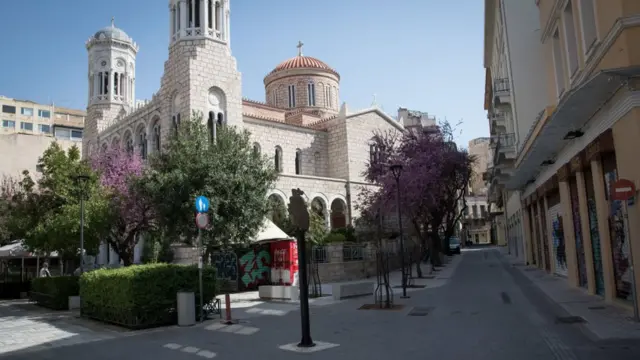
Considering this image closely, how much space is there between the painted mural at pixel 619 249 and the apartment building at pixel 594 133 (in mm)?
21

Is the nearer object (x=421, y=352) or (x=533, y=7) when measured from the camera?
(x=421, y=352)

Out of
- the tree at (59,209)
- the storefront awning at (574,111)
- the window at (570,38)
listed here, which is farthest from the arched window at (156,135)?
the window at (570,38)

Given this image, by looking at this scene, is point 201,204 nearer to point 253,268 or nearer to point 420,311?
point 420,311

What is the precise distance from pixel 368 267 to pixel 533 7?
15149 mm

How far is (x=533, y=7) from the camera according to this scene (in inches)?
908

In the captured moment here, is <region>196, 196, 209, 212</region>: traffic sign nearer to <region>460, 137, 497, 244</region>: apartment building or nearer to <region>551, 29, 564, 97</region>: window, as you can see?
<region>551, 29, 564, 97</region>: window

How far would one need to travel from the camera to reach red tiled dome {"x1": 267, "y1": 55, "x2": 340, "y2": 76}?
48531mm

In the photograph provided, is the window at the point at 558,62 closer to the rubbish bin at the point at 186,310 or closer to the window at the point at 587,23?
the window at the point at 587,23

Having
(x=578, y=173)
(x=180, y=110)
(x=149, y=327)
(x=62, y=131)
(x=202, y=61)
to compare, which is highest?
(x=62, y=131)

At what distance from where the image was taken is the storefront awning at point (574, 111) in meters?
8.73

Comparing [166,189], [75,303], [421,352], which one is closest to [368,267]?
[166,189]

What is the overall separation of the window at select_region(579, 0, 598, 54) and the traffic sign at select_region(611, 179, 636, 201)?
3.67 m

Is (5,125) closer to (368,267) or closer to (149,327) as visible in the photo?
(368,267)

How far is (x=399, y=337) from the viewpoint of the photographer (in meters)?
9.05
